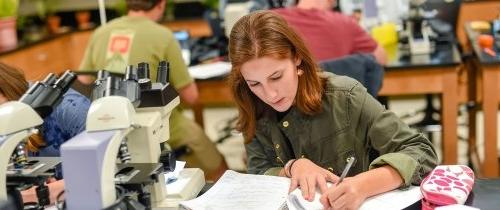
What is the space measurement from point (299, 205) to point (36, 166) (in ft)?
1.82

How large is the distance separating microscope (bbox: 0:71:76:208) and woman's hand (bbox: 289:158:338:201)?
540mm

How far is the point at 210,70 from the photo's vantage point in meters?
2.93

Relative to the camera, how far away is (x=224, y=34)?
344cm

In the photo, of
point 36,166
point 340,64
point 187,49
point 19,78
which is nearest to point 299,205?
point 36,166

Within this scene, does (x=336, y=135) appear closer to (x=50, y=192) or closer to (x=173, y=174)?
(x=173, y=174)

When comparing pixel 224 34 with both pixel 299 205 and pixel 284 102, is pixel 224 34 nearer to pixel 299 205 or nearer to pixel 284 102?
pixel 284 102

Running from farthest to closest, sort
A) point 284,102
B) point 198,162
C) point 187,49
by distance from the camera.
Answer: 1. point 187,49
2. point 198,162
3. point 284,102

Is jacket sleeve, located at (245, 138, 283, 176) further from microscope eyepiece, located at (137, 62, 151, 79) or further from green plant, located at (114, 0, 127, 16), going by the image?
green plant, located at (114, 0, 127, 16)

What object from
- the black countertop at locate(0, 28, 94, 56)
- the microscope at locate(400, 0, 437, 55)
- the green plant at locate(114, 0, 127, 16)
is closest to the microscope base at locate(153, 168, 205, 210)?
the microscope at locate(400, 0, 437, 55)

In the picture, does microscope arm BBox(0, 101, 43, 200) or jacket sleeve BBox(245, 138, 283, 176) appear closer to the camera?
microscope arm BBox(0, 101, 43, 200)

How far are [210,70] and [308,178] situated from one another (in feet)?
5.42

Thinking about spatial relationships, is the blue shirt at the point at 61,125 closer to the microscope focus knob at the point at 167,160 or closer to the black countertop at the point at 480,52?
the microscope focus knob at the point at 167,160

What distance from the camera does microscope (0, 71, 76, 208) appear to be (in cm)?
104

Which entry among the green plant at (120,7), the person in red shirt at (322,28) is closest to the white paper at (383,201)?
the person in red shirt at (322,28)
